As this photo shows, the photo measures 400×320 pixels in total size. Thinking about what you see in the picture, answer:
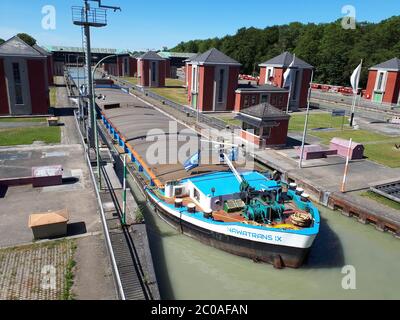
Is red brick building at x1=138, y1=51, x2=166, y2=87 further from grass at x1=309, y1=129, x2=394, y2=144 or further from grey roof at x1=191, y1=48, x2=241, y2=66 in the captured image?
grass at x1=309, y1=129, x2=394, y2=144

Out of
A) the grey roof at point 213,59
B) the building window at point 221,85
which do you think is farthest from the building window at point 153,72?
the building window at point 221,85

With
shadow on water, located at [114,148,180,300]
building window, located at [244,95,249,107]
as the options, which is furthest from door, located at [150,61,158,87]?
shadow on water, located at [114,148,180,300]

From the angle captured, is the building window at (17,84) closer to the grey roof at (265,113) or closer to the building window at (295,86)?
the grey roof at (265,113)

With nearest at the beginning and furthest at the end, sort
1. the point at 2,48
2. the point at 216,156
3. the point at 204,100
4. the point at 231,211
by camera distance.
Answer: the point at 231,211
the point at 216,156
the point at 2,48
the point at 204,100
